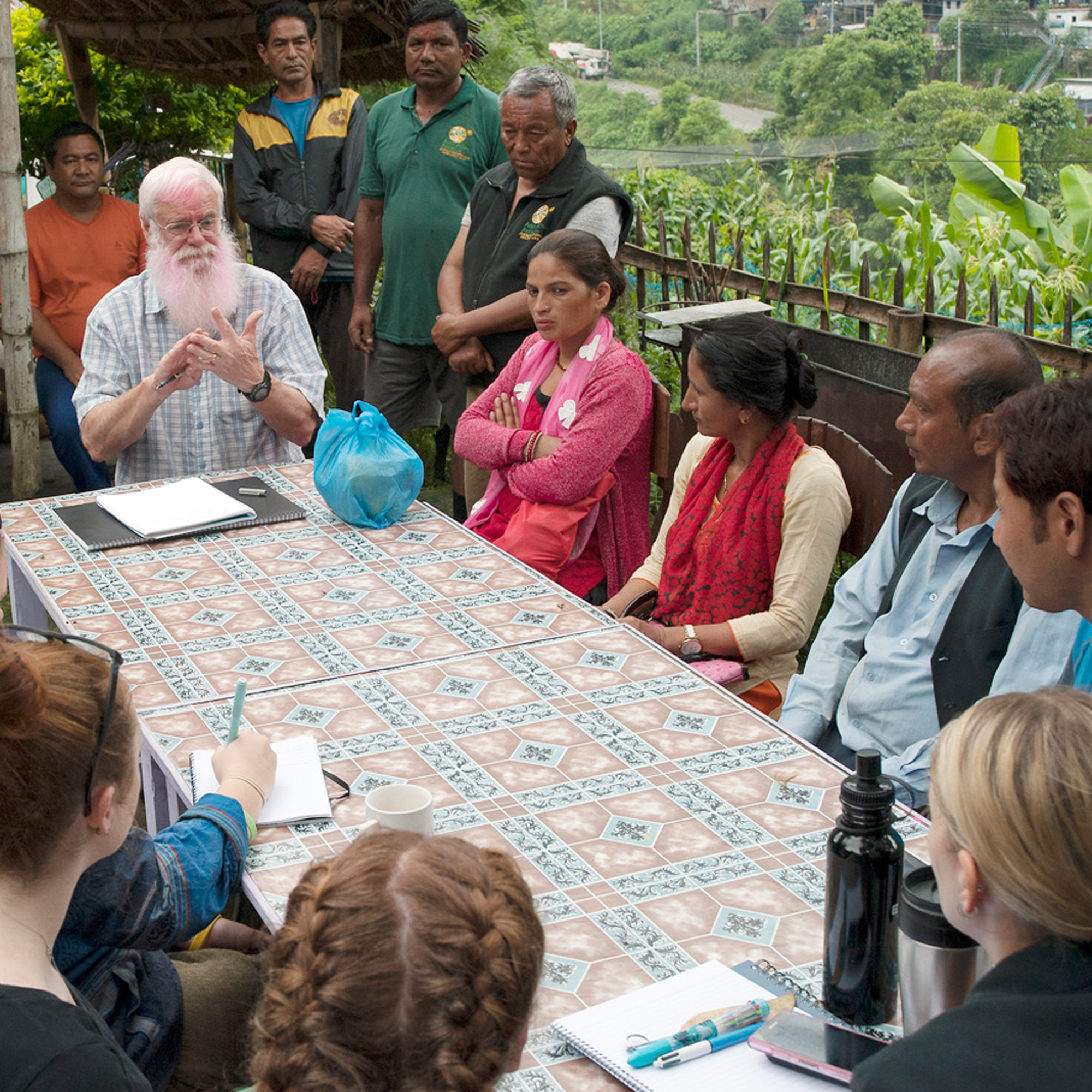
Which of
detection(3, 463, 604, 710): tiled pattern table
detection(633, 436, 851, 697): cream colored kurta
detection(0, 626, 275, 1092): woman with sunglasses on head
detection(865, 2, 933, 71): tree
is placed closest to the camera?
detection(0, 626, 275, 1092): woman with sunglasses on head

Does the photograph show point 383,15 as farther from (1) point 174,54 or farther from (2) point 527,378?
(2) point 527,378

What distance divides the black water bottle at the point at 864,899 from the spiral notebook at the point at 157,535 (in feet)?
7.59

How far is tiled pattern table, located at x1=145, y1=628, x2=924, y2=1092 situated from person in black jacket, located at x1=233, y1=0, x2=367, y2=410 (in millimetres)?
3745

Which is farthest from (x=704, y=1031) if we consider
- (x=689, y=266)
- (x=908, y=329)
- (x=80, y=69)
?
(x=80, y=69)

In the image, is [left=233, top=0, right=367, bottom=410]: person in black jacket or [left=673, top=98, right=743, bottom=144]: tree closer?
[left=233, top=0, right=367, bottom=410]: person in black jacket

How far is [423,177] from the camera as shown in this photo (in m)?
5.32

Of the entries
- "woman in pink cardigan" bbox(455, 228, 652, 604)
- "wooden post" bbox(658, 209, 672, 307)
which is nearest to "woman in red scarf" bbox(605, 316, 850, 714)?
"woman in pink cardigan" bbox(455, 228, 652, 604)

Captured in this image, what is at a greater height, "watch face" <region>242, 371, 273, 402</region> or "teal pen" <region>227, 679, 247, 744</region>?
"watch face" <region>242, 371, 273, 402</region>

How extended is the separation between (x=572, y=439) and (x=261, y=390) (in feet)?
3.19

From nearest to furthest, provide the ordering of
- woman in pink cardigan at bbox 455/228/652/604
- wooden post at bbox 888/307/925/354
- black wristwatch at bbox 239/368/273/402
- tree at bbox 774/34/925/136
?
1. woman in pink cardigan at bbox 455/228/652/604
2. black wristwatch at bbox 239/368/273/402
3. wooden post at bbox 888/307/925/354
4. tree at bbox 774/34/925/136

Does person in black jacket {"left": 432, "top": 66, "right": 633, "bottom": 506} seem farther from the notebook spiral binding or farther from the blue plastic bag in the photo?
the notebook spiral binding

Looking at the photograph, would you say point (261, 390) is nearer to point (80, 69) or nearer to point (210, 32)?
point (210, 32)

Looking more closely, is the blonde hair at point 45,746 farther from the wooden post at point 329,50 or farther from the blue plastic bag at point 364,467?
the wooden post at point 329,50

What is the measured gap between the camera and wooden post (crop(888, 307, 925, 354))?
473cm
